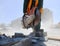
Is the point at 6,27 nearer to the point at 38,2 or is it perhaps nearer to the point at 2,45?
the point at 38,2

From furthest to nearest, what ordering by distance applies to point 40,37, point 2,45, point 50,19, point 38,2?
point 50,19
point 40,37
point 38,2
point 2,45

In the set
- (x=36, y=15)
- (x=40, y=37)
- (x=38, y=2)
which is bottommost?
(x=40, y=37)

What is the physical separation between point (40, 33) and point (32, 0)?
1255 millimetres

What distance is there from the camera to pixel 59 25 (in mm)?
11164

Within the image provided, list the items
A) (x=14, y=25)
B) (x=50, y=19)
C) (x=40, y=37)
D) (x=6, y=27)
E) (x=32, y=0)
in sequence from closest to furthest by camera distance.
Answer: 1. (x=32, y=0)
2. (x=40, y=37)
3. (x=6, y=27)
4. (x=14, y=25)
5. (x=50, y=19)

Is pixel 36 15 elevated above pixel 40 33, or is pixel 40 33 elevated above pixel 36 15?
pixel 36 15

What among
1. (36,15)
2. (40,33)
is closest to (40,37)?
(40,33)

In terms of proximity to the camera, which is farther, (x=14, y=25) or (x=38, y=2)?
(x=14, y=25)

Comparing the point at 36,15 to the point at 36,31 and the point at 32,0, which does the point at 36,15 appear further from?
the point at 36,31

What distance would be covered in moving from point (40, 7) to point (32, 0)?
420 millimetres

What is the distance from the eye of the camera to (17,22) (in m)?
11.1

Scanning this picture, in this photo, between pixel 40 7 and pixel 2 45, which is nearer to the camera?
pixel 2 45

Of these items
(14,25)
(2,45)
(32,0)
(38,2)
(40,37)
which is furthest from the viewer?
(14,25)

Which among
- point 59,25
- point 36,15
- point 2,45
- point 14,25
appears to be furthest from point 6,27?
point 2,45
